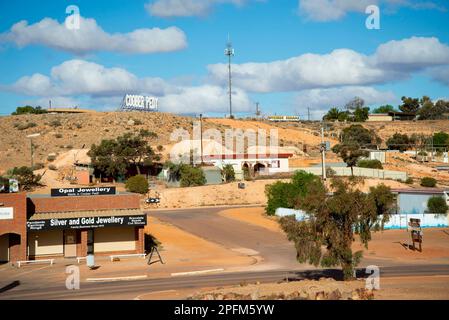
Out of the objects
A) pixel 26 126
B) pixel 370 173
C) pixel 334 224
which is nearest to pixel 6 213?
pixel 334 224

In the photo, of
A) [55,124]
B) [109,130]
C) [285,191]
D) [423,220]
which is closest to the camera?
[423,220]

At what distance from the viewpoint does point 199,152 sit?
11231cm

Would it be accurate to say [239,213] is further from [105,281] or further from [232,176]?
[105,281]

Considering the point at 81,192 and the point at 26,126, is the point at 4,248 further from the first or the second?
the point at 26,126

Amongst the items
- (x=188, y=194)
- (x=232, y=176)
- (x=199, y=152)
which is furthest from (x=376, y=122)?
(x=188, y=194)

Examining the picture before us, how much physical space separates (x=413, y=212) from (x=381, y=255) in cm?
2196

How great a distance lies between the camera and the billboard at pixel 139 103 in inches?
5389

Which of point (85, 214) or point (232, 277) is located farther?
point (85, 214)

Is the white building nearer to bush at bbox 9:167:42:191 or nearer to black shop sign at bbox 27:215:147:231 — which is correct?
bush at bbox 9:167:42:191

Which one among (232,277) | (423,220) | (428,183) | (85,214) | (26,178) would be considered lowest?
(232,277)

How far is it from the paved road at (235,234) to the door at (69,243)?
13.5 meters

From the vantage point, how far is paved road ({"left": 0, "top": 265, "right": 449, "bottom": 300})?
31.2m

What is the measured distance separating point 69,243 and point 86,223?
9.29 ft

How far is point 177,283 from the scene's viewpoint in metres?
34.2
